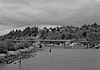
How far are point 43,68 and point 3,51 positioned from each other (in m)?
31.3

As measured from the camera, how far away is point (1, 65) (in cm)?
7294

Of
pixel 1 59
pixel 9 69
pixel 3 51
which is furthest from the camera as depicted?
pixel 3 51

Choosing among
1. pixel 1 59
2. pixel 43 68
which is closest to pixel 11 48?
pixel 1 59

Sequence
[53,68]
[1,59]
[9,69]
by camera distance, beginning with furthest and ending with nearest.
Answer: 1. [1,59]
2. [53,68]
3. [9,69]

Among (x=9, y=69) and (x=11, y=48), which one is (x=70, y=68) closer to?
(x=9, y=69)

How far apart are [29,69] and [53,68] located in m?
6.82

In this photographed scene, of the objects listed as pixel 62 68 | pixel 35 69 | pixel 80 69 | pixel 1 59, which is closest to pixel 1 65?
pixel 1 59

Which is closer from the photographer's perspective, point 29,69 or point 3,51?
point 29,69

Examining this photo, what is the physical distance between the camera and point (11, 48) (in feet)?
395

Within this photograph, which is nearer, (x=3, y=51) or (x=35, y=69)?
(x=35, y=69)

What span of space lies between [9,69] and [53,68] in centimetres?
1207

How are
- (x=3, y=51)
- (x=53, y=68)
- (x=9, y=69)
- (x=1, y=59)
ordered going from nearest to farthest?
(x=9, y=69), (x=53, y=68), (x=1, y=59), (x=3, y=51)

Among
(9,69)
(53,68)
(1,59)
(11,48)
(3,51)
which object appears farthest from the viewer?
(11,48)

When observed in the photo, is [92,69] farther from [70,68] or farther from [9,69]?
[9,69]
